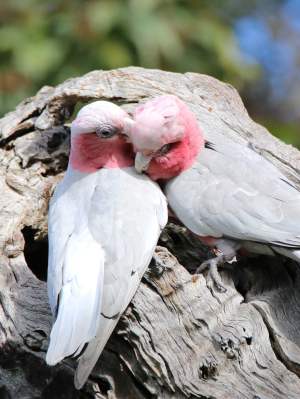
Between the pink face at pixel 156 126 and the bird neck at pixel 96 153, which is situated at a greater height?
the pink face at pixel 156 126

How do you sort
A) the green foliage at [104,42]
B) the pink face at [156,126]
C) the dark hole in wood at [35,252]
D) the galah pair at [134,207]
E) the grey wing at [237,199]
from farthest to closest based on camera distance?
1. the green foliage at [104,42]
2. the dark hole in wood at [35,252]
3. the pink face at [156,126]
4. the grey wing at [237,199]
5. the galah pair at [134,207]

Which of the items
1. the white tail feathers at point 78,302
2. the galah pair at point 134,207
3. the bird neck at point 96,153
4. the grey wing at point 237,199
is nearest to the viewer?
the white tail feathers at point 78,302

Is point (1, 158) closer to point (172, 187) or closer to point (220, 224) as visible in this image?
point (172, 187)

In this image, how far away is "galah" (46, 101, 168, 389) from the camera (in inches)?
118

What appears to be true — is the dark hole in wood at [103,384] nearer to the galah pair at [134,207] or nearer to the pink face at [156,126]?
the galah pair at [134,207]

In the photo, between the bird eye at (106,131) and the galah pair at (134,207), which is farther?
the bird eye at (106,131)

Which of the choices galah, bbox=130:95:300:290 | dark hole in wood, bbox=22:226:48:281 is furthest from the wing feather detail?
dark hole in wood, bbox=22:226:48:281

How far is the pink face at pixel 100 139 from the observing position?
347cm

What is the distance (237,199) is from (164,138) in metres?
0.37

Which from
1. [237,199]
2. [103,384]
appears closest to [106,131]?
[237,199]

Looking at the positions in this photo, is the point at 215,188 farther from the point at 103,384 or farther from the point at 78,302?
the point at 103,384

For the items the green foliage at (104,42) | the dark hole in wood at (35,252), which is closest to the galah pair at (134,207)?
the dark hole in wood at (35,252)

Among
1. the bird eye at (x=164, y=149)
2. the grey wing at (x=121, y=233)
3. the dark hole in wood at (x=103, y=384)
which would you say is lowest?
the dark hole in wood at (x=103, y=384)

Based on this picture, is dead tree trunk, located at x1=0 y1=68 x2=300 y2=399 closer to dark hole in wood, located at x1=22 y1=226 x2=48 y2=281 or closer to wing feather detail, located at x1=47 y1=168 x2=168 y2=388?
dark hole in wood, located at x1=22 y1=226 x2=48 y2=281
